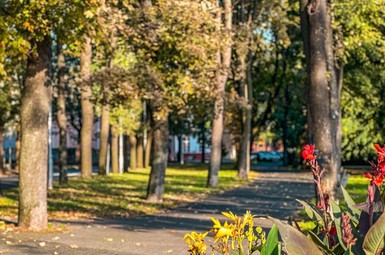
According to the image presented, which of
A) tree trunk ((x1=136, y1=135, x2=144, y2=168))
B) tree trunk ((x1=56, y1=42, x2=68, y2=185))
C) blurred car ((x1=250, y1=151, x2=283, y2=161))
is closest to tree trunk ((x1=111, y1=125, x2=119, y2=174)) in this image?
tree trunk ((x1=136, y1=135, x2=144, y2=168))

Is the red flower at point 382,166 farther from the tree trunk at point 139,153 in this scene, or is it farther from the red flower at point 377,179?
the tree trunk at point 139,153

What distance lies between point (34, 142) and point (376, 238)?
38.0 ft

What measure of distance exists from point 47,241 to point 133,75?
365 inches

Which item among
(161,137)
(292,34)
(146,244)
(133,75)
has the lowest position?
(146,244)

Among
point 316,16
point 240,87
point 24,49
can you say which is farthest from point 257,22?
point 24,49

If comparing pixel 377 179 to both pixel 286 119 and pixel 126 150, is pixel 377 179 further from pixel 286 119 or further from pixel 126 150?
pixel 286 119

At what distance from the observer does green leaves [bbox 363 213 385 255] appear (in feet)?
14.8

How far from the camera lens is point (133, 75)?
883 inches

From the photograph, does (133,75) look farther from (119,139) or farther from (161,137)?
(119,139)

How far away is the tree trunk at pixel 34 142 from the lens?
1541 cm

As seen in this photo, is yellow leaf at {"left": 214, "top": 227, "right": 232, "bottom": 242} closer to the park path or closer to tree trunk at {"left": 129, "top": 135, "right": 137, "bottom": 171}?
the park path

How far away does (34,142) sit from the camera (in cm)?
1543

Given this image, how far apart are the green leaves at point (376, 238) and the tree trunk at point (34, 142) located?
1152cm

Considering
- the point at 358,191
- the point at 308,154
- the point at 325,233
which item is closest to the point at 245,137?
the point at 358,191
